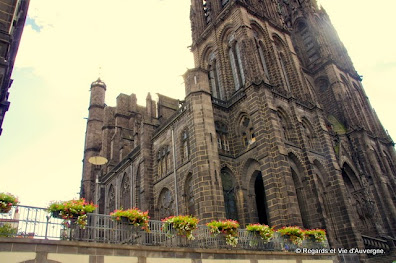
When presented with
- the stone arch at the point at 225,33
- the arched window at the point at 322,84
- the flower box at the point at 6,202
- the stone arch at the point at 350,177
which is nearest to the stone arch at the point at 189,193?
the flower box at the point at 6,202

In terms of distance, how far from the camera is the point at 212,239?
14.5m

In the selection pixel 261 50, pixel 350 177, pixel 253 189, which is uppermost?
pixel 261 50

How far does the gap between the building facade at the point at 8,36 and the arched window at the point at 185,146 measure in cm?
1282

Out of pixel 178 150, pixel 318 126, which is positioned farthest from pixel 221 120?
pixel 318 126

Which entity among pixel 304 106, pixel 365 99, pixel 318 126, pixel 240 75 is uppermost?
pixel 365 99

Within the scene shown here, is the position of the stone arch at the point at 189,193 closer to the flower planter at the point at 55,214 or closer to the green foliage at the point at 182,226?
the green foliage at the point at 182,226

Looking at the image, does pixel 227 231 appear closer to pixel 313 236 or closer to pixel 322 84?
pixel 313 236

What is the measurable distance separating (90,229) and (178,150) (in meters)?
13.6

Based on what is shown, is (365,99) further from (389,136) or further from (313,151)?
(313,151)

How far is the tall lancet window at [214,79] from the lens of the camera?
3115 centimetres

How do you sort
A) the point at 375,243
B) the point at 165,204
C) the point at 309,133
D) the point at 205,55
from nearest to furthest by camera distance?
the point at 375,243, the point at 165,204, the point at 309,133, the point at 205,55

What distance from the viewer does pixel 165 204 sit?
25.3 m

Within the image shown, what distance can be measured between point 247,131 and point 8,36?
666 inches

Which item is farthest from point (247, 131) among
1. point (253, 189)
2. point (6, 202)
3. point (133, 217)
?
point (6, 202)
